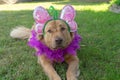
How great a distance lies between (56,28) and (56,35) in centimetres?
12

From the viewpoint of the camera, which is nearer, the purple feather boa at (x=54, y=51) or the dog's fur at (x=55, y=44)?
the dog's fur at (x=55, y=44)

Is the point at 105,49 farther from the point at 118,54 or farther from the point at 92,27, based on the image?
the point at 92,27

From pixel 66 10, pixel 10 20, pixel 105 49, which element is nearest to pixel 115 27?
pixel 105 49

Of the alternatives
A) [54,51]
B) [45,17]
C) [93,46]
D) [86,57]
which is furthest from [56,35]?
[93,46]

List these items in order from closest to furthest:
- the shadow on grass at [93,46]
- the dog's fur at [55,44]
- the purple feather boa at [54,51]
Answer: the dog's fur at [55,44], the shadow on grass at [93,46], the purple feather boa at [54,51]

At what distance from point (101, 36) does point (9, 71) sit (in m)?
2.03

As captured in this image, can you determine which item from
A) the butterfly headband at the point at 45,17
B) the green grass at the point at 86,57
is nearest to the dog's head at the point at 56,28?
the butterfly headband at the point at 45,17

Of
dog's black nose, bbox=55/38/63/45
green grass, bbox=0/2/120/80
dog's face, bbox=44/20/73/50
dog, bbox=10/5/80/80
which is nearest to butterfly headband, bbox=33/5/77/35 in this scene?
dog, bbox=10/5/80/80

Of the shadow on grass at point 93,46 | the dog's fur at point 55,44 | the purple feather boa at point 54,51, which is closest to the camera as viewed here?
the dog's fur at point 55,44

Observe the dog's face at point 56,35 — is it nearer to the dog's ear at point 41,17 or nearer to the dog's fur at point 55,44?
the dog's fur at point 55,44

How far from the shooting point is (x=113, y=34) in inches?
201

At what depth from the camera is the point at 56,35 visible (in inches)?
137

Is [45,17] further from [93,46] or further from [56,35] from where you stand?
[93,46]

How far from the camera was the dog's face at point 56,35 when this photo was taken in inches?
136
